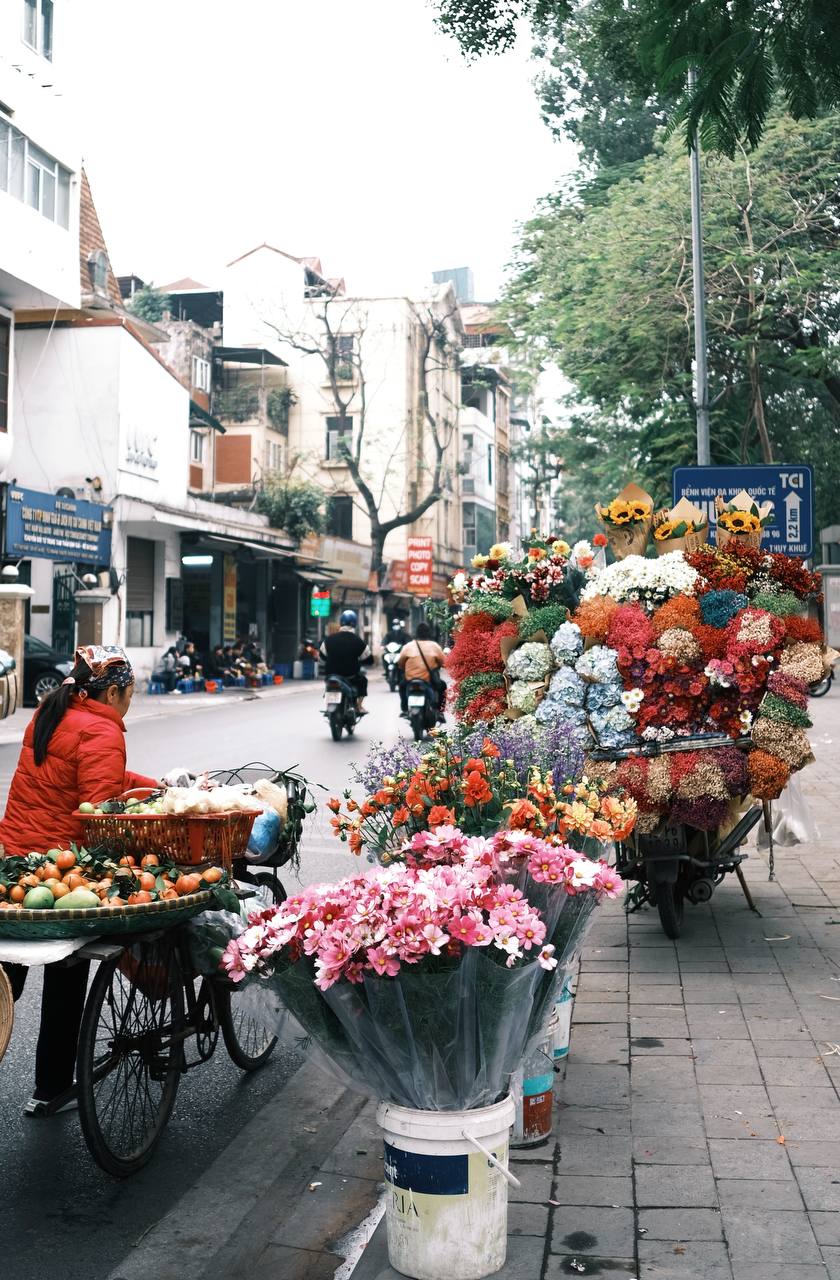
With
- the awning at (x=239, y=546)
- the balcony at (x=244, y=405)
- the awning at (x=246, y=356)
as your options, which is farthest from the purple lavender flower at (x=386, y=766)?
the awning at (x=246, y=356)

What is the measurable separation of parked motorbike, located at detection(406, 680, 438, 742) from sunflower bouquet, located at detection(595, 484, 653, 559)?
11.3m

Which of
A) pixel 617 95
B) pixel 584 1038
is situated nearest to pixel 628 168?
pixel 617 95

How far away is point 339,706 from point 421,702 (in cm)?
165

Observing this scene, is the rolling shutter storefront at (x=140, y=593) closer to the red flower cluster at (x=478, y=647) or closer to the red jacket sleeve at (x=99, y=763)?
the red flower cluster at (x=478, y=647)

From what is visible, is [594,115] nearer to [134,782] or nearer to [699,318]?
[699,318]

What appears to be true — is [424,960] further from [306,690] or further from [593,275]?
[306,690]

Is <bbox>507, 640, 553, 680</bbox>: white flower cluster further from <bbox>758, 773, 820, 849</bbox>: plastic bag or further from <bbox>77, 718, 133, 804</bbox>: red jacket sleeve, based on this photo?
<bbox>77, 718, 133, 804</bbox>: red jacket sleeve

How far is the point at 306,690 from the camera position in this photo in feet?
121

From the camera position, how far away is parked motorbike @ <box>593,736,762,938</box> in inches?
261

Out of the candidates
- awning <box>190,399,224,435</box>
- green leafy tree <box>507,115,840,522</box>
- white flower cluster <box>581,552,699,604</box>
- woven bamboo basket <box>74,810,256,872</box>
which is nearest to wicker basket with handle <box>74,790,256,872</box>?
woven bamboo basket <box>74,810,256,872</box>

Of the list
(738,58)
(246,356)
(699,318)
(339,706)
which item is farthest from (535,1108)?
(246,356)

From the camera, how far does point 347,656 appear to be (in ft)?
65.7

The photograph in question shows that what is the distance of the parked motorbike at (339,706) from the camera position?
64.4 ft

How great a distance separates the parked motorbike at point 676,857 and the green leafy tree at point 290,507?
127 ft
